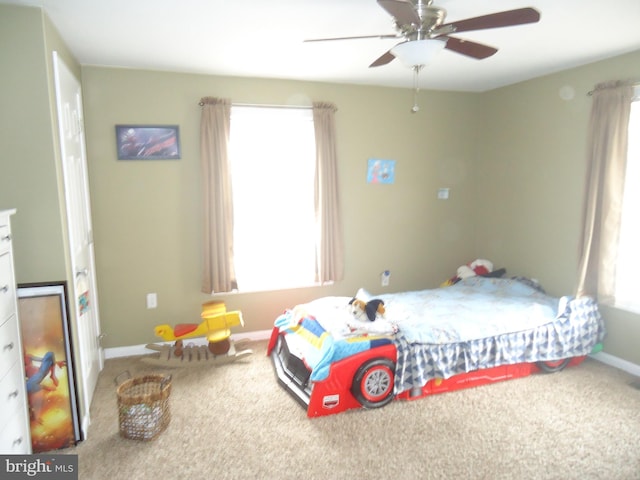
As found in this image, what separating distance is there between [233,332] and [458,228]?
2578 mm

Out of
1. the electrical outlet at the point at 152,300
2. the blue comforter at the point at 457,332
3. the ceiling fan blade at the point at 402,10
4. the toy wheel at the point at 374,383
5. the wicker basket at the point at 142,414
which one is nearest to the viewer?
the ceiling fan blade at the point at 402,10

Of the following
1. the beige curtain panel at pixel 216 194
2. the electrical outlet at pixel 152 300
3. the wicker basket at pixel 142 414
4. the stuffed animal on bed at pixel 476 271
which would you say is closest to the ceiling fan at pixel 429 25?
the beige curtain panel at pixel 216 194

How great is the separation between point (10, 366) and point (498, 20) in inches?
104

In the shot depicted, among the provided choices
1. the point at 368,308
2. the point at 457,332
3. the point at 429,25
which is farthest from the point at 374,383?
the point at 429,25

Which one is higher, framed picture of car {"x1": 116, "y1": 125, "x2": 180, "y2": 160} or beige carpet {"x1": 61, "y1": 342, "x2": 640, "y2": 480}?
framed picture of car {"x1": 116, "y1": 125, "x2": 180, "y2": 160}

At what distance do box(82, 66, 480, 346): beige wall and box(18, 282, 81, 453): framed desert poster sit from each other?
3.99ft

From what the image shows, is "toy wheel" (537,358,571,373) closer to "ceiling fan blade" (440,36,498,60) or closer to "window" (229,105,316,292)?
"window" (229,105,316,292)

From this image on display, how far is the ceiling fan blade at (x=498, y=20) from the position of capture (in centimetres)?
166

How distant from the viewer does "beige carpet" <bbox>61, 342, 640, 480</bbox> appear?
2.20 m

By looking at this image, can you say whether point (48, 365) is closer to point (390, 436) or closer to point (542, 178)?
point (390, 436)

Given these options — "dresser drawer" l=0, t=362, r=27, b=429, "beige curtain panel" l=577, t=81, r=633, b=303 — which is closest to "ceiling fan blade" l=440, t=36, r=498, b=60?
"beige curtain panel" l=577, t=81, r=633, b=303

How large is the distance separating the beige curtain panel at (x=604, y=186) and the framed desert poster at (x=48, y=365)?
3611mm

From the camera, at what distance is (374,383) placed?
274 centimetres

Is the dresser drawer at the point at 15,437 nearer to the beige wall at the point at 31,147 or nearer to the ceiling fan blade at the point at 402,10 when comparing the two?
the beige wall at the point at 31,147
